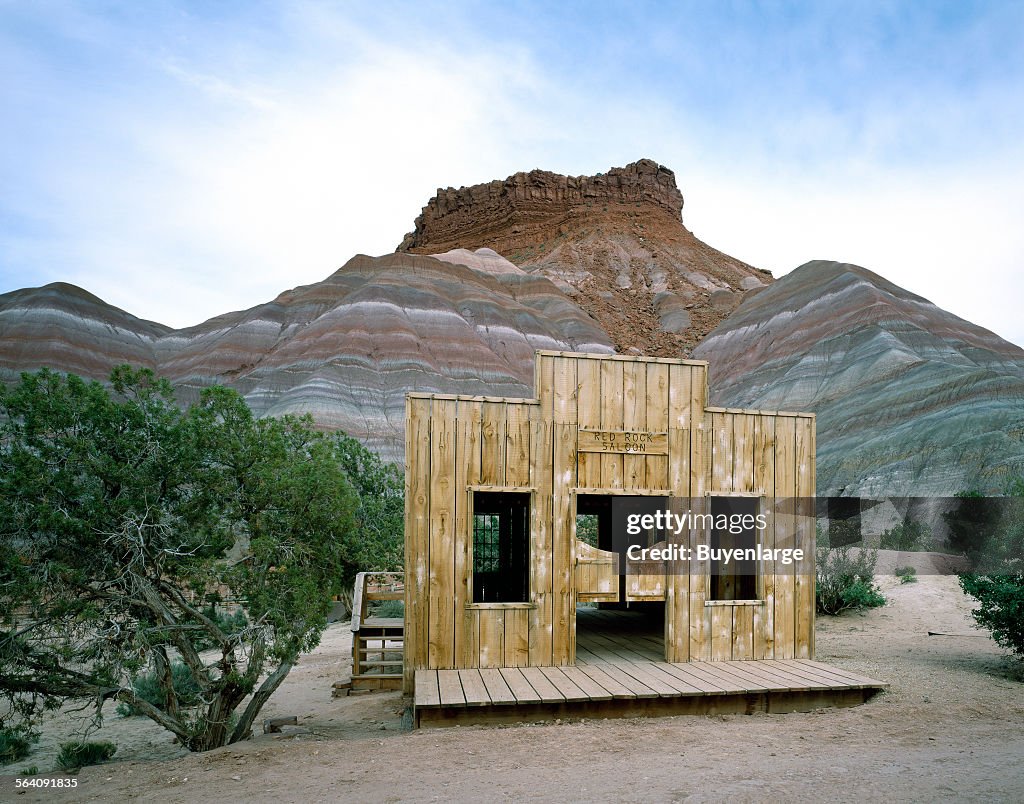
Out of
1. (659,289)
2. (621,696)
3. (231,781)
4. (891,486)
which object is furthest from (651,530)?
(659,289)

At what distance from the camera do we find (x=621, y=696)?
7.01 metres

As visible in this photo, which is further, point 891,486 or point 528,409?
point 891,486

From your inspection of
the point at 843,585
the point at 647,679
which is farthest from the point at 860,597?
the point at 647,679

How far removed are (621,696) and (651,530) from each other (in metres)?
2.16

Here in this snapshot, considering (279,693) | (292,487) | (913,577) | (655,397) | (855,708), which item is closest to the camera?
(855,708)

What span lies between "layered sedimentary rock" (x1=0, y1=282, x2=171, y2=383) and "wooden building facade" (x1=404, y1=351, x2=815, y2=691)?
42048 mm

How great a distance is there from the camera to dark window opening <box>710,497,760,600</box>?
29.4ft

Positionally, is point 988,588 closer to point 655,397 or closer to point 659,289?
point 655,397

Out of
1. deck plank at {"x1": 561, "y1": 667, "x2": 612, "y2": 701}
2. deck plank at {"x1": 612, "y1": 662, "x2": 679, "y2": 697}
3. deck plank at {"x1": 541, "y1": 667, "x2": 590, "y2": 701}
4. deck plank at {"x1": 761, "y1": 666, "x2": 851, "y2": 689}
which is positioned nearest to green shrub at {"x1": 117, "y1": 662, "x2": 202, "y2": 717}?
deck plank at {"x1": 541, "y1": 667, "x2": 590, "y2": 701}

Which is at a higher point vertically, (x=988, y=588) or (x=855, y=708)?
(x=988, y=588)

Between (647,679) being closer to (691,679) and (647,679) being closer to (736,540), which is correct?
(691,679)

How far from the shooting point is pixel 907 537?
22328 millimetres

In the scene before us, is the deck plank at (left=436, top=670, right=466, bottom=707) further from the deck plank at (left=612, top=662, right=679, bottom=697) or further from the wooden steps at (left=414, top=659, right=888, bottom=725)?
the deck plank at (left=612, top=662, right=679, bottom=697)

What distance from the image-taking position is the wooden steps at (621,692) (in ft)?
22.2
